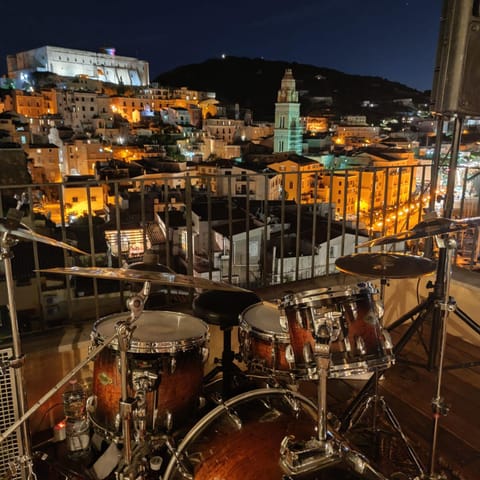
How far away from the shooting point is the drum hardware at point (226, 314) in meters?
2.51

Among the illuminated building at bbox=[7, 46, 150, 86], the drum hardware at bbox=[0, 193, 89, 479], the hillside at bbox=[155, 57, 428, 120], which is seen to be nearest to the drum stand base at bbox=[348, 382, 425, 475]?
the drum hardware at bbox=[0, 193, 89, 479]

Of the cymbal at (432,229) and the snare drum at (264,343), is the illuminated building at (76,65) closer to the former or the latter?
the snare drum at (264,343)

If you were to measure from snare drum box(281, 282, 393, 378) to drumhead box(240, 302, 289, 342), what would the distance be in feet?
0.58

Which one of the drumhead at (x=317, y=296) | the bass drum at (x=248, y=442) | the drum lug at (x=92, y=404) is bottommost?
the drum lug at (x=92, y=404)

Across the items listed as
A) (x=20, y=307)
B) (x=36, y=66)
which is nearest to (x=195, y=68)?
(x=36, y=66)

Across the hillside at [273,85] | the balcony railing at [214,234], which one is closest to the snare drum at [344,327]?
the balcony railing at [214,234]

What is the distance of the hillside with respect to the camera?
2881 inches

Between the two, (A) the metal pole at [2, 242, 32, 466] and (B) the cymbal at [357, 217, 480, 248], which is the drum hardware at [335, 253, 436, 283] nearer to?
(B) the cymbal at [357, 217, 480, 248]

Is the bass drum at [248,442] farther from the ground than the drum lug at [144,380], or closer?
closer

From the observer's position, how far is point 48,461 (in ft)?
8.09

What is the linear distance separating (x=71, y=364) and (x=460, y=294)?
348cm

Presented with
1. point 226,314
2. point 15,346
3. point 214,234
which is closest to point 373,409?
point 226,314

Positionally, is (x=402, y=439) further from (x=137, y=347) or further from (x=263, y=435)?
(x=137, y=347)

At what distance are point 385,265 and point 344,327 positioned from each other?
0.55 meters
